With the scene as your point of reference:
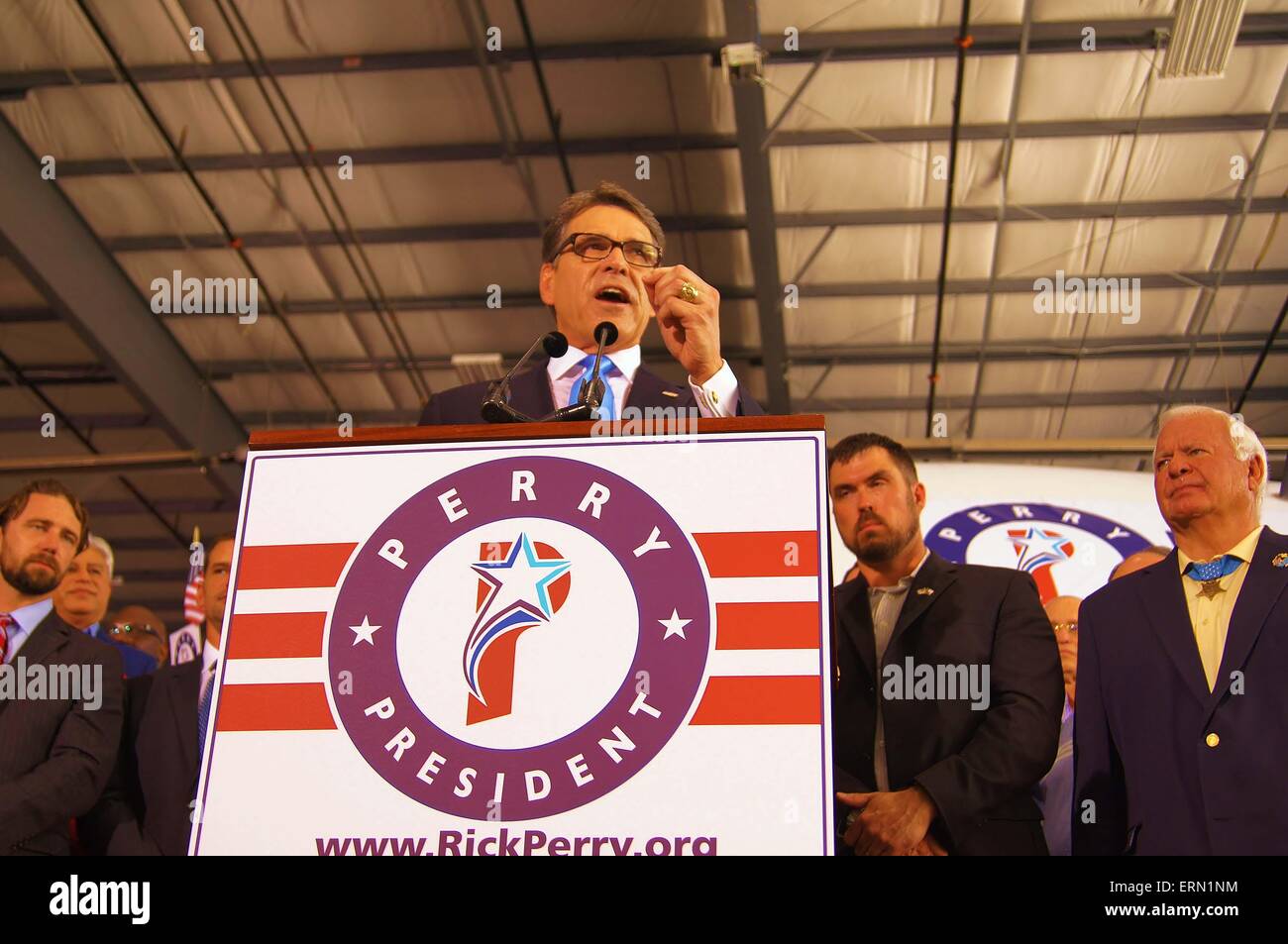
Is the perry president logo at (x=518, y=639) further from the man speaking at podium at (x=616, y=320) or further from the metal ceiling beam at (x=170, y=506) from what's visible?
the metal ceiling beam at (x=170, y=506)

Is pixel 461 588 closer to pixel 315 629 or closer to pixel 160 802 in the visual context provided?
pixel 315 629

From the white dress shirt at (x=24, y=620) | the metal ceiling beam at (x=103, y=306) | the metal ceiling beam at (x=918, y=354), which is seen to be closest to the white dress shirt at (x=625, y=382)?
the white dress shirt at (x=24, y=620)

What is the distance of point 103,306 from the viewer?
10250 millimetres

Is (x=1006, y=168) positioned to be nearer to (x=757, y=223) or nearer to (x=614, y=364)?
(x=757, y=223)

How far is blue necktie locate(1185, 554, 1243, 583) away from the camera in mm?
2252

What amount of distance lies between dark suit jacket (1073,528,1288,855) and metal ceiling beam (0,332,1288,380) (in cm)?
906

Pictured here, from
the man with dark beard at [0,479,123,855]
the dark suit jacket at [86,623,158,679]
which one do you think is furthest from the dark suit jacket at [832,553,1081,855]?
the dark suit jacket at [86,623,158,679]

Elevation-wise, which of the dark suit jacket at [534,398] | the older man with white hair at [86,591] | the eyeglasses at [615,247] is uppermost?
the eyeglasses at [615,247]

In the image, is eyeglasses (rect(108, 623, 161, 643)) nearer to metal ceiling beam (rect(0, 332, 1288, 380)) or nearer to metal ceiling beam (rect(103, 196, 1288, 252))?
metal ceiling beam (rect(103, 196, 1288, 252))

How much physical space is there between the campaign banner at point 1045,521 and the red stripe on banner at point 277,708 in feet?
10.8

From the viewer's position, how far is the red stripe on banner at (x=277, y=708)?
4.58ft

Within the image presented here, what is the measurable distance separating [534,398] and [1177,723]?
124cm
